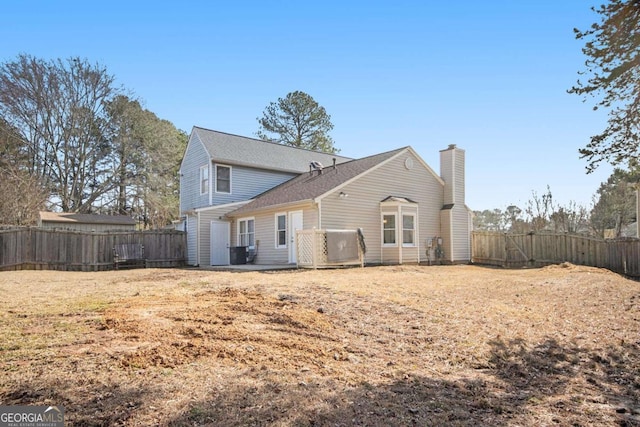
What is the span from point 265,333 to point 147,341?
4.38 feet

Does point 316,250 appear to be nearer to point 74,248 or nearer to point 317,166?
point 317,166

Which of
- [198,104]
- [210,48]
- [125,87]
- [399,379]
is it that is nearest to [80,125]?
[125,87]

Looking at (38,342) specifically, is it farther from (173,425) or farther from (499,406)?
A: (499,406)

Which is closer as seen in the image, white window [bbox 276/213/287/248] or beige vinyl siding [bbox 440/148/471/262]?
white window [bbox 276/213/287/248]

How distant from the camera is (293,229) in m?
16.2

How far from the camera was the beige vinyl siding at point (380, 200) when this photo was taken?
15750mm

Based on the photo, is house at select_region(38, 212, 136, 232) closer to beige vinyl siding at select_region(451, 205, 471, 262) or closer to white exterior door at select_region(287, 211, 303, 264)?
white exterior door at select_region(287, 211, 303, 264)

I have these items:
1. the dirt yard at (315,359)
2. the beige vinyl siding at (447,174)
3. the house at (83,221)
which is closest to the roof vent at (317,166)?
the beige vinyl siding at (447,174)

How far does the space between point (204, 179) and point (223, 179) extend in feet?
3.57

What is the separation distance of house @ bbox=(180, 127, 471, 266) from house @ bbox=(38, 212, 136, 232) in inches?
318

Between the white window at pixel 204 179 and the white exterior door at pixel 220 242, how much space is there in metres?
2.01

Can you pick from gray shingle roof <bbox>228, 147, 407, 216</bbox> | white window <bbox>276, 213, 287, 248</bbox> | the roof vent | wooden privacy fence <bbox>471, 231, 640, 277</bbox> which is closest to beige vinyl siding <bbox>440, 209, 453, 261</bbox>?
wooden privacy fence <bbox>471, 231, 640, 277</bbox>

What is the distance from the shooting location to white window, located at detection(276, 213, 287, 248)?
16562 millimetres

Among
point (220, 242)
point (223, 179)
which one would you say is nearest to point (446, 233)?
point (220, 242)
